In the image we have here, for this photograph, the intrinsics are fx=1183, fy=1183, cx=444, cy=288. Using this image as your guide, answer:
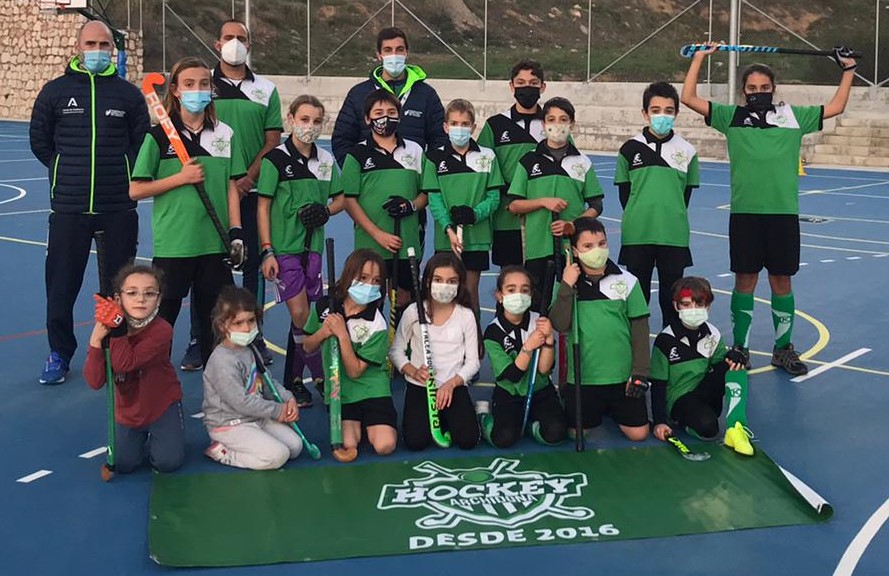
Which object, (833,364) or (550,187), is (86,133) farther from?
(833,364)

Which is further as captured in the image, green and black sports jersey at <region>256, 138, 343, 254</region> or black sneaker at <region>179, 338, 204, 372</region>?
black sneaker at <region>179, 338, 204, 372</region>

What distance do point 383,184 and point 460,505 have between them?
8.12 ft

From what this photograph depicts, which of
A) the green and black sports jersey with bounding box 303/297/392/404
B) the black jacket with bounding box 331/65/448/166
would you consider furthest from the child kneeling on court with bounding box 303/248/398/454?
the black jacket with bounding box 331/65/448/166

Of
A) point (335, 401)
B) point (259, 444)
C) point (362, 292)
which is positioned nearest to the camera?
point (259, 444)

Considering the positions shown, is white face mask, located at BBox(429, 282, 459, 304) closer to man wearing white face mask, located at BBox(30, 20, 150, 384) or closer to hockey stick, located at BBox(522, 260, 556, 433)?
hockey stick, located at BBox(522, 260, 556, 433)

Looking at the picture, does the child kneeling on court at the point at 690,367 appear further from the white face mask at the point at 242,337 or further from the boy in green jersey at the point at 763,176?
the white face mask at the point at 242,337

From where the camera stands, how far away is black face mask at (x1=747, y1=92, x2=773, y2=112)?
7.37 m

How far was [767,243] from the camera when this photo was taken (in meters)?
7.54

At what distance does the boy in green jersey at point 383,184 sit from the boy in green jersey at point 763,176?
1801 mm

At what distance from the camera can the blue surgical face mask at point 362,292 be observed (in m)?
6.20

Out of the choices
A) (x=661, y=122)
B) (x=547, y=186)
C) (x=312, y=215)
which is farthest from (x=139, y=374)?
(x=661, y=122)

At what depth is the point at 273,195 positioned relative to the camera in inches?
270

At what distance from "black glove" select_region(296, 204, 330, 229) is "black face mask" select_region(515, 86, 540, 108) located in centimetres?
149

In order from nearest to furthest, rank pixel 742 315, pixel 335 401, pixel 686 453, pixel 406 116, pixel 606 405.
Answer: pixel 686 453 < pixel 335 401 < pixel 606 405 < pixel 742 315 < pixel 406 116
